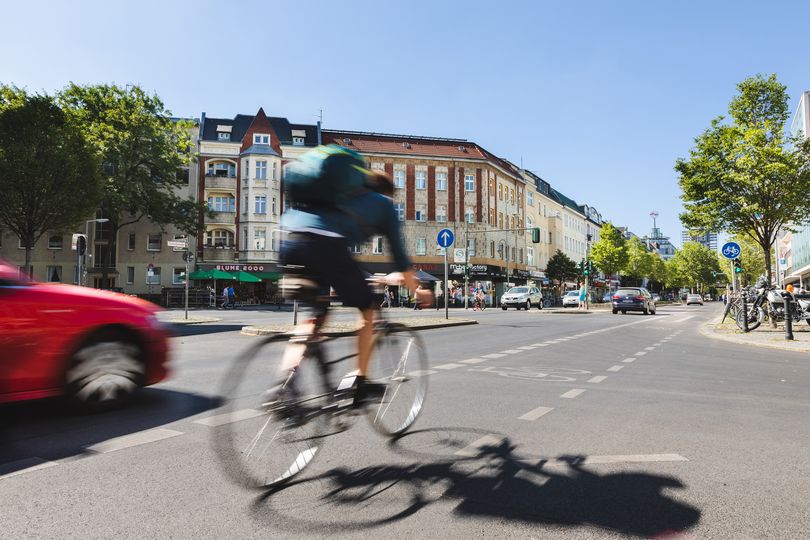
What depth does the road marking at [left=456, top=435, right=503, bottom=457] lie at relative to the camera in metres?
3.77

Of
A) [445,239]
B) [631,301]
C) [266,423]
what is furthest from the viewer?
[631,301]

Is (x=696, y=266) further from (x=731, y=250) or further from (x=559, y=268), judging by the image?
(x=731, y=250)

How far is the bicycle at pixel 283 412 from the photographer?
9.67ft

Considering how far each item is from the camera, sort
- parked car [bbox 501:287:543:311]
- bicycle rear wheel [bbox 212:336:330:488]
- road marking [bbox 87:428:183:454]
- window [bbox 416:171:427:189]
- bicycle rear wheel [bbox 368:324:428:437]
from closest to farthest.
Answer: bicycle rear wheel [bbox 212:336:330:488]
bicycle rear wheel [bbox 368:324:428:437]
road marking [bbox 87:428:183:454]
parked car [bbox 501:287:543:311]
window [bbox 416:171:427:189]

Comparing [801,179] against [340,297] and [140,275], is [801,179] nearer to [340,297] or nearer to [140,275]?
[340,297]

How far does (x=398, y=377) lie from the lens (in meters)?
3.88

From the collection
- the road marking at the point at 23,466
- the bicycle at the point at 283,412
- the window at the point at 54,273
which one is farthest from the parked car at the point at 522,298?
the road marking at the point at 23,466

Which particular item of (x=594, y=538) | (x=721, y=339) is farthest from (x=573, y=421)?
(x=721, y=339)

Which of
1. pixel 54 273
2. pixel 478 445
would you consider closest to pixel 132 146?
pixel 54 273

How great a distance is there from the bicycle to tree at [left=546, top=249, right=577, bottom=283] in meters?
71.0

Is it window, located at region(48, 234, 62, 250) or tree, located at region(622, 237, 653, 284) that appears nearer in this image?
window, located at region(48, 234, 62, 250)

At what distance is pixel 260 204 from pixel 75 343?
158 ft

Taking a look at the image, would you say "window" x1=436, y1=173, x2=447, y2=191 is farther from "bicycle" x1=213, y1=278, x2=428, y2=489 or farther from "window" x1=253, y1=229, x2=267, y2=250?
"bicycle" x1=213, y1=278, x2=428, y2=489

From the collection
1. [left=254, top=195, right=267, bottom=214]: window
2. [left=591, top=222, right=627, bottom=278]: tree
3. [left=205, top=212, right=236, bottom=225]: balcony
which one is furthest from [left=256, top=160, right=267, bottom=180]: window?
[left=591, top=222, right=627, bottom=278]: tree
